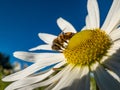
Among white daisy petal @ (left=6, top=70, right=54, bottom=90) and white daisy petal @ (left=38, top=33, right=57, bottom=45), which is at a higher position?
white daisy petal @ (left=38, top=33, right=57, bottom=45)

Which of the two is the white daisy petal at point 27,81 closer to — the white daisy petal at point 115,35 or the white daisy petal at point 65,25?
the white daisy petal at point 115,35

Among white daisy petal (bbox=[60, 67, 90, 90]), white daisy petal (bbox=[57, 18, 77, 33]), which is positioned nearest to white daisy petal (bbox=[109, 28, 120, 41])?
white daisy petal (bbox=[60, 67, 90, 90])

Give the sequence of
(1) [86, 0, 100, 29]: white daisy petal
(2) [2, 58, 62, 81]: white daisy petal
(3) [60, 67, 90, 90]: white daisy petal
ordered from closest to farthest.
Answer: (3) [60, 67, 90, 90]: white daisy petal → (2) [2, 58, 62, 81]: white daisy petal → (1) [86, 0, 100, 29]: white daisy petal

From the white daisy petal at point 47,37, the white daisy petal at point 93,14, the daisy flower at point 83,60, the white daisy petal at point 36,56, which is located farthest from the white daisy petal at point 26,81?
the white daisy petal at point 47,37

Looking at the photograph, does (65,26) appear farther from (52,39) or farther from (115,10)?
(115,10)

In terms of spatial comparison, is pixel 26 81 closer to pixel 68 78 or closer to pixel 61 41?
pixel 68 78

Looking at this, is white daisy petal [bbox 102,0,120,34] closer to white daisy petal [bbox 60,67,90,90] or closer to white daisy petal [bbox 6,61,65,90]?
white daisy petal [bbox 60,67,90,90]

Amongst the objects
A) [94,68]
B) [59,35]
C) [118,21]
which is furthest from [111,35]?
[59,35]

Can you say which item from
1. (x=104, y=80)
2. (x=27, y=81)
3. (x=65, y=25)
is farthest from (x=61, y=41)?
(x=104, y=80)
